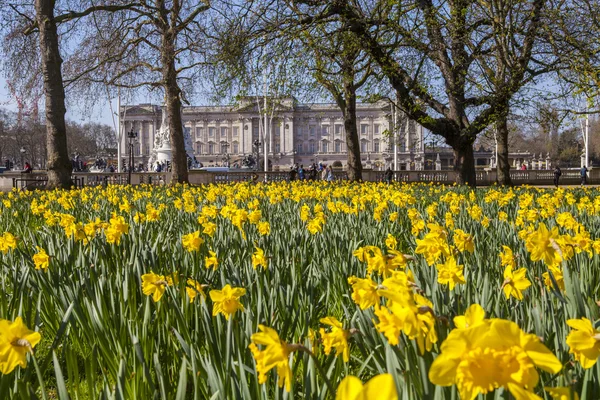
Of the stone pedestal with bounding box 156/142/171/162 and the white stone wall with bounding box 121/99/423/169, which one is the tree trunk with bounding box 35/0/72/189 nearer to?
the stone pedestal with bounding box 156/142/171/162

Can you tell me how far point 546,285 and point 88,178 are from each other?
88.0 ft

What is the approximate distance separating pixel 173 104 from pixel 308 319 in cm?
1537

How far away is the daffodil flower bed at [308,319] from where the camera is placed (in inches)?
37.5

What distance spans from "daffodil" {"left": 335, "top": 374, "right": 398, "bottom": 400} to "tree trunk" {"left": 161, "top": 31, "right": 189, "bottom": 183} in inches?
603

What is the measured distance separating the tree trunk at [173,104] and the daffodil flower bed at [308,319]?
12.1 meters

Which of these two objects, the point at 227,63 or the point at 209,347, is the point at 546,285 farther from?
the point at 227,63

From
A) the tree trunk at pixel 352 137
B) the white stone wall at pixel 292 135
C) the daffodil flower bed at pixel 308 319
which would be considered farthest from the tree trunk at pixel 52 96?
the white stone wall at pixel 292 135

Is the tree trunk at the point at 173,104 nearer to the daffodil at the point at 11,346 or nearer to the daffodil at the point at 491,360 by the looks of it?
the daffodil at the point at 11,346

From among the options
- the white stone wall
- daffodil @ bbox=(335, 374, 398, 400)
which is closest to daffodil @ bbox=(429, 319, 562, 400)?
daffodil @ bbox=(335, 374, 398, 400)

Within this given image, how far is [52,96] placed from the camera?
41.0ft

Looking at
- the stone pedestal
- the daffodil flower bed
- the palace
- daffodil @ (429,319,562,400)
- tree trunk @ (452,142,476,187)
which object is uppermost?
the palace

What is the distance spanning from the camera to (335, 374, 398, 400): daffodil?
2.05 ft

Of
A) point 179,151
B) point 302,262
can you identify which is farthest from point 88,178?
point 302,262

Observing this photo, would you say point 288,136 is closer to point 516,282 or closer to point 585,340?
point 516,282
